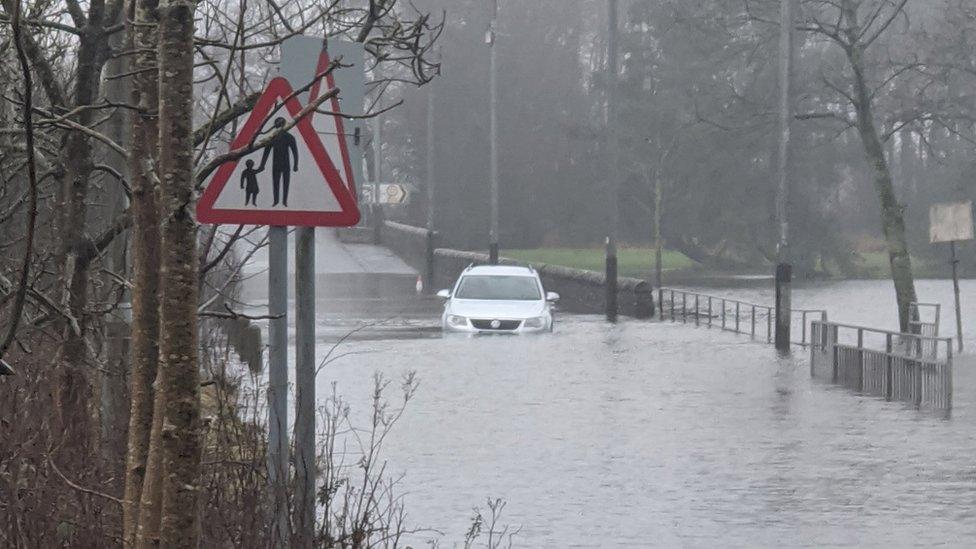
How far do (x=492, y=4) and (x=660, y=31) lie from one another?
957 inches

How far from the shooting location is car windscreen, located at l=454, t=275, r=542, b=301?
3291 centimetres

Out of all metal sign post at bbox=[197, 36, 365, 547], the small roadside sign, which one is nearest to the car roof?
metal sign post at bbox=[197, 36, 365, 547]

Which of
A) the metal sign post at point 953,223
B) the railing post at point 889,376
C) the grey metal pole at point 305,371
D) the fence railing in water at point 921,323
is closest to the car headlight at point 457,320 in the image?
the fence railing in water at point 921,323

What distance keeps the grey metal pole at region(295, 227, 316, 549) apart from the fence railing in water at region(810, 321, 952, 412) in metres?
12.0

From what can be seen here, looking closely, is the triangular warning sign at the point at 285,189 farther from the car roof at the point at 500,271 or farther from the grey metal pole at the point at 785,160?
the car roof at the point at 500,271

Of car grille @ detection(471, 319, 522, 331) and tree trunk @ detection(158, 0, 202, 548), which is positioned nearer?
tree trunk @ detection(158, 0, 202, 548)

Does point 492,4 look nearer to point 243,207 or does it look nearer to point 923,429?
point 923,429

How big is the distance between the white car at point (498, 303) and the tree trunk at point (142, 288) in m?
25.5

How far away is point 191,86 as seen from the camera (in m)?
4.68

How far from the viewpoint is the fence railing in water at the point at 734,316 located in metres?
34.1

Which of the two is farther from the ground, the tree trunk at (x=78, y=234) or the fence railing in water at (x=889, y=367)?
the tree trunk at (x=78, y=234)

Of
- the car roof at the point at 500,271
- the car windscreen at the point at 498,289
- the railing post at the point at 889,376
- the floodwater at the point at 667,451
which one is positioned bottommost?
the floodwater at the point at 667,451

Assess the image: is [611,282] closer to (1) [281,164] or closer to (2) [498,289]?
(2) [498,289]

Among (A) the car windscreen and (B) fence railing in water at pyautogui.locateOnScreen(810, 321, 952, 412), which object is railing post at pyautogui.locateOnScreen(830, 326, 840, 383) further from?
(A) the car windscreen
